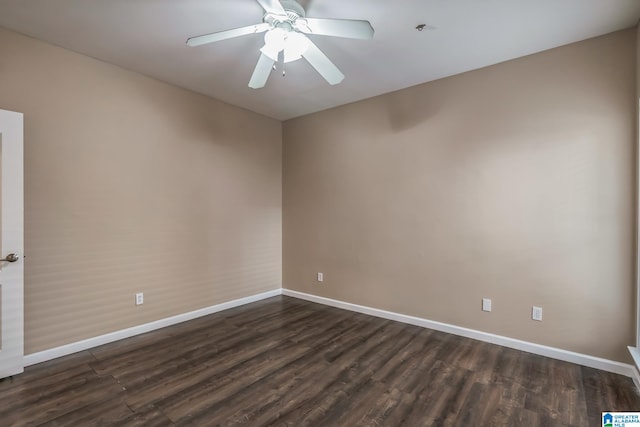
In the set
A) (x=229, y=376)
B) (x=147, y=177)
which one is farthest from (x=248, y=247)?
(x=229, y=376)

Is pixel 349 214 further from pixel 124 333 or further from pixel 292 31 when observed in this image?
pixel 124 333

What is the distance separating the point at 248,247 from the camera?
175 inches

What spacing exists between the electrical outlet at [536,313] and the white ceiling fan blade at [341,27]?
8.99ft

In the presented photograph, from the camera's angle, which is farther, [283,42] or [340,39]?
[340,39]

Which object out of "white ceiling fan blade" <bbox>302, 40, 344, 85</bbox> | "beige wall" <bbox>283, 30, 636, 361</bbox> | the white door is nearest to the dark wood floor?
the white door

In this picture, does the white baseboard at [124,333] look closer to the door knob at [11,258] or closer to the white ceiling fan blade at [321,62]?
the door knob at [11,258]

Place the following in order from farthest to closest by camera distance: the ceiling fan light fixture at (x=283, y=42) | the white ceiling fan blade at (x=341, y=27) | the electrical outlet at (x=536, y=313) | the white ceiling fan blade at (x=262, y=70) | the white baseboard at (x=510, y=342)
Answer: the electrical outlet at (x=536, y=313), the white baseboard at (x=510, y=342), the white ceiling fan blade at (x=262, y=70), the ceiling fan light fixture at (x=283, y=42), the white ceiling fan blade at (x=341, y=27)

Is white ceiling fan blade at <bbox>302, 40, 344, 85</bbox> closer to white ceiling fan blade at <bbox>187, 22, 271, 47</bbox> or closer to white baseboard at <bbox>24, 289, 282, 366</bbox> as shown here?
white ceiling fan blade at <bbox>187, 22, 271, 47</bbox>

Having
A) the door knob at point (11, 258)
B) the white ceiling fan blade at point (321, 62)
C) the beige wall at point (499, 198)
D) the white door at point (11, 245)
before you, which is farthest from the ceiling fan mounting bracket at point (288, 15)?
the door knob at point (11, 258)

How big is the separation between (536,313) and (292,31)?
3153 mm

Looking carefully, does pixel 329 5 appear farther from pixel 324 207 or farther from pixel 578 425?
pixel 578 425

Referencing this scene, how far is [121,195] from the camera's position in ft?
10.4

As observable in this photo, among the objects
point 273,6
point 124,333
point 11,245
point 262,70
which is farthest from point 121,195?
point 273,6

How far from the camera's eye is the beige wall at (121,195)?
2660mm
